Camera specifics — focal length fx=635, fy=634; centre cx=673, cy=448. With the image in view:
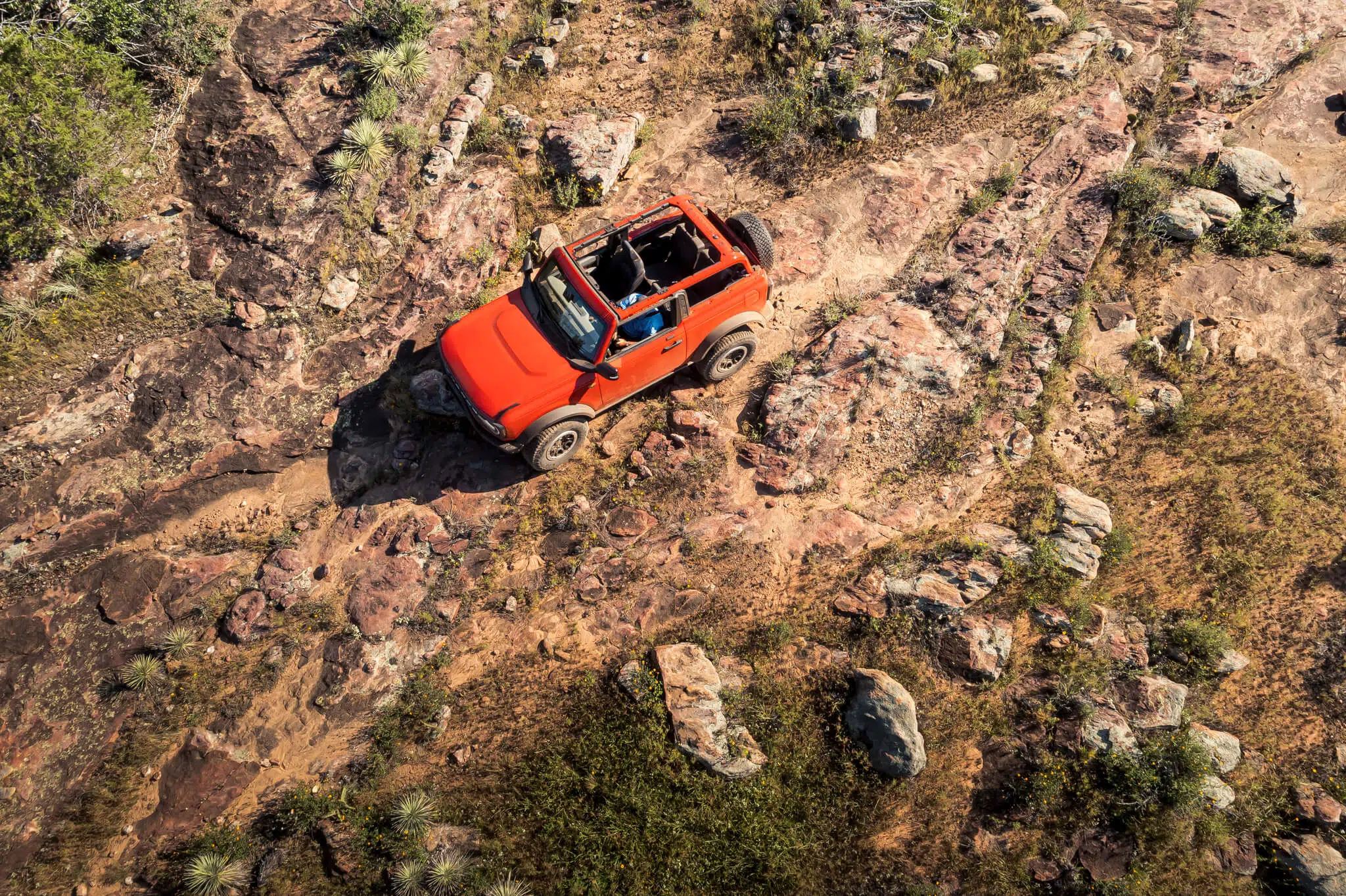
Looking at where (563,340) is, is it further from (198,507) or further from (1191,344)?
(1191,344)

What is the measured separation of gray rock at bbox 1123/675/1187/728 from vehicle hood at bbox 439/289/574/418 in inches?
307

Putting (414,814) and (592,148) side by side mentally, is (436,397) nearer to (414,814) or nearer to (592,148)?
(414,814)

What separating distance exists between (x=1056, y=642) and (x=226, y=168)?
564 inches

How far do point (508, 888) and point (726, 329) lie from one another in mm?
7146

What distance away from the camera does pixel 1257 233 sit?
10.8m

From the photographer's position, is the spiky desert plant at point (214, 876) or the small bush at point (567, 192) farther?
the small bush at point (567, 192)

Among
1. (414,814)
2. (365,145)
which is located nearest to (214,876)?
(414,814)

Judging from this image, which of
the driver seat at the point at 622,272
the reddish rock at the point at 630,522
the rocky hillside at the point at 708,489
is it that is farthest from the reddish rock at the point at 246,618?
the driver seat at the point at 622,272

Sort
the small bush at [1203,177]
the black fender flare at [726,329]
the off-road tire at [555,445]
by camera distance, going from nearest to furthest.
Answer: the off-road tire at [555,445], the black fender flare at [726,329], the small bush at [1203,177]

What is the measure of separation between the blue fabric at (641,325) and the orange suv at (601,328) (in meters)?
0.01

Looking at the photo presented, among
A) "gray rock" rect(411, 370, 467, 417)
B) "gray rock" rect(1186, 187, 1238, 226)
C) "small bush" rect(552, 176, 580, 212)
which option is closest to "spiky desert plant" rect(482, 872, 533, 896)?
"gray rock" rect(411, 370, 467, 417)

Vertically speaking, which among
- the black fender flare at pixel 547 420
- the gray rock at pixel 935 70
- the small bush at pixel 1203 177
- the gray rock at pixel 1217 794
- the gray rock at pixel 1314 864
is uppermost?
the gray rock at pixel 935 70

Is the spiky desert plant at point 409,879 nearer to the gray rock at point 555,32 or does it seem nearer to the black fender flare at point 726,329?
the black fender flare at point 726,329

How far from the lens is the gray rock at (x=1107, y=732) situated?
7172mm
